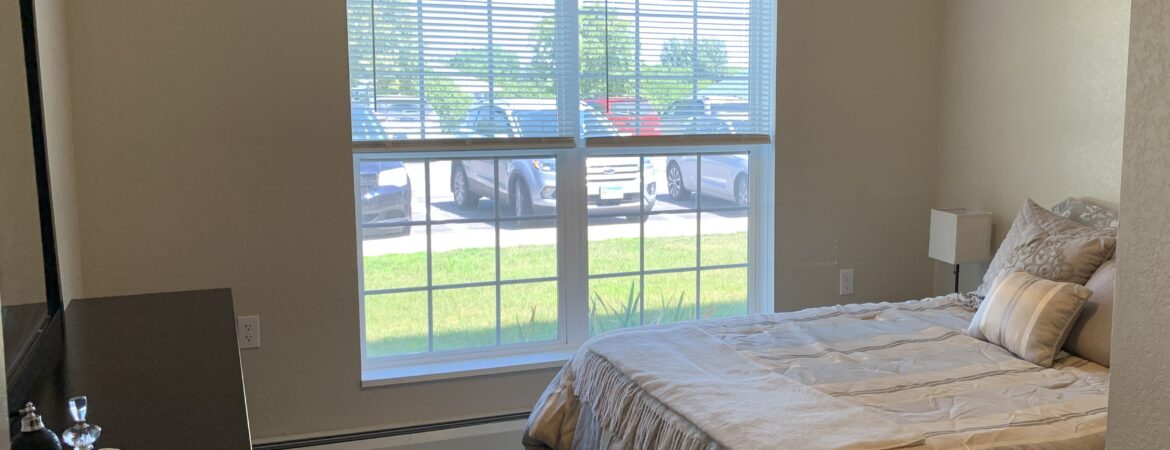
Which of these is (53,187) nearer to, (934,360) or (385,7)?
(385,7)

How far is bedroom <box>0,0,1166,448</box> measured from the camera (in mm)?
2992

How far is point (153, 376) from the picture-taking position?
168 cm

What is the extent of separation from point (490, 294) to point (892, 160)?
1.81m

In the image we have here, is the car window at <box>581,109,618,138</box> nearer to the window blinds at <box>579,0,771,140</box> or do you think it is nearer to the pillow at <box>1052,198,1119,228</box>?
the window blinds at <box>579,0,771,140</box>

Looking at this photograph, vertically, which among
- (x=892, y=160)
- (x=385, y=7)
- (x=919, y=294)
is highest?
(x=385, y=7)

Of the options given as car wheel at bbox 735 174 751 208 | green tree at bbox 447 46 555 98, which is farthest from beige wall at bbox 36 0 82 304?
car wheel at bbox 735 174 751 208

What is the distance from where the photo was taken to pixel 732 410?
224 centimetres

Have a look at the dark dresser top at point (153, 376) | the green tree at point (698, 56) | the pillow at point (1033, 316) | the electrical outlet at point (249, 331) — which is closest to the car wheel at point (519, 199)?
the green tree at point (698, 56)

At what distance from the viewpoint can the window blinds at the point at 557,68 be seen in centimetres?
331

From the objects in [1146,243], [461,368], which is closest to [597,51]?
[461,368]

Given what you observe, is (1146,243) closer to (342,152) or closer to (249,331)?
(342,152)

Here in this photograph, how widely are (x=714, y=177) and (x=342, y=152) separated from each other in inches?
59.4

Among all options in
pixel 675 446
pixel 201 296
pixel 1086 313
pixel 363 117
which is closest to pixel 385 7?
pixel 363 117

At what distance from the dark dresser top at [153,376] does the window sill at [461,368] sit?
1053mm
